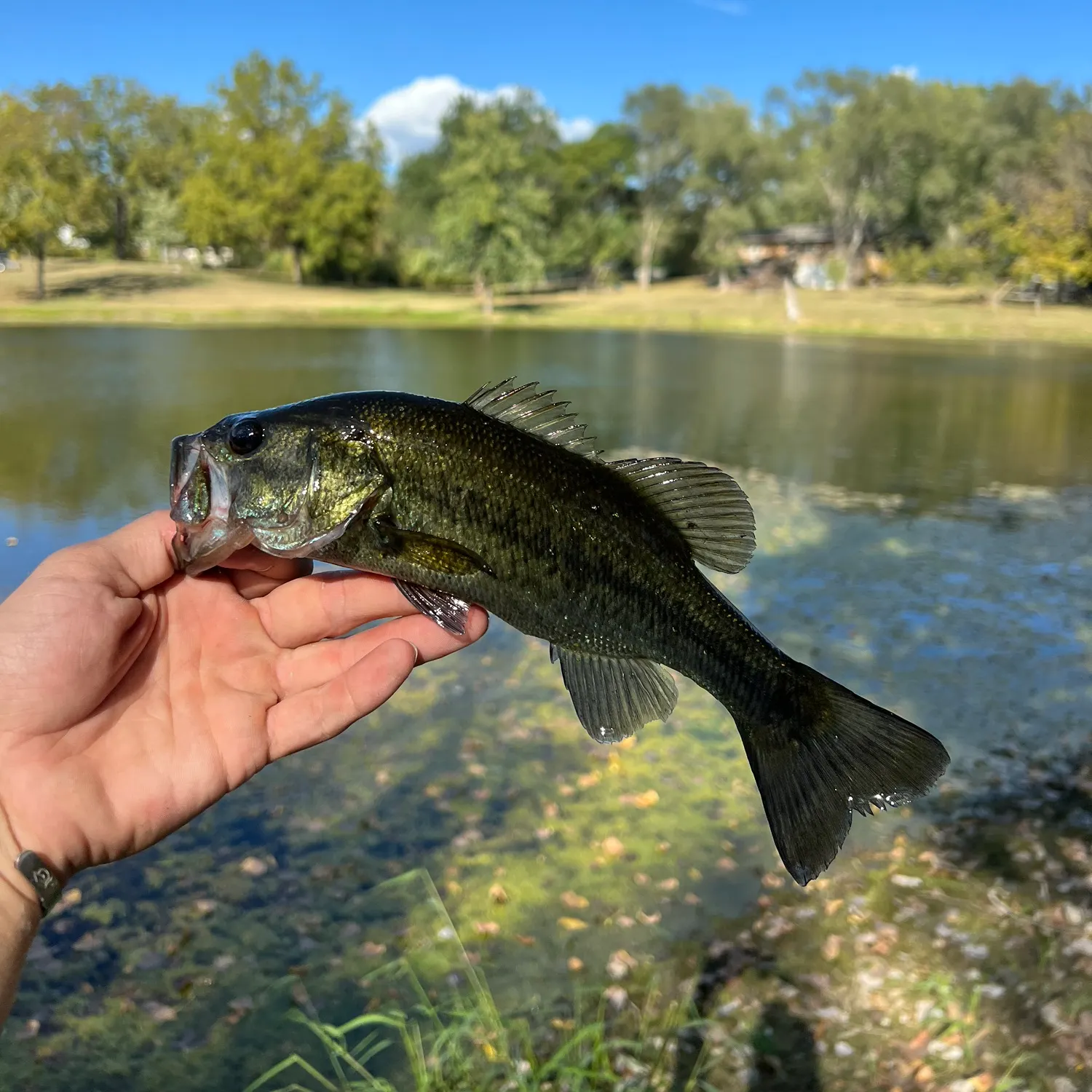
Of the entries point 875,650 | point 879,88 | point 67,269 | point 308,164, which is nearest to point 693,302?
point 879,88

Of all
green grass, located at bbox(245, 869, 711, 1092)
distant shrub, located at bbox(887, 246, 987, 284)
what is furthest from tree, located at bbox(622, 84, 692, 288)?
green grass, located at bbox(245, 869, 711, 1092)

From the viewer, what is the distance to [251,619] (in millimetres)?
3367

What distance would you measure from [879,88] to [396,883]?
73.0 m

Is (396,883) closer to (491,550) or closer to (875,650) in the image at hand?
(491,550)

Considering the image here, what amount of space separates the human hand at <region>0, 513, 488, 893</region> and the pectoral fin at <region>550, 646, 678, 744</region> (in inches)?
14.4

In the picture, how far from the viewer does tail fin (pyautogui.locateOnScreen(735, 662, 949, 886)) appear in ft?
8.21

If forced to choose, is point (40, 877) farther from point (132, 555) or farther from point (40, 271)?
point (40, 271)

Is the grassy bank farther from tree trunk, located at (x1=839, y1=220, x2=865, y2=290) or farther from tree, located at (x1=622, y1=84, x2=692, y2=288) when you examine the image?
tree, located at (x1=622, y1=84, x2=692, y2=288)

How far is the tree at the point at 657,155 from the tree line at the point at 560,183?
184mm

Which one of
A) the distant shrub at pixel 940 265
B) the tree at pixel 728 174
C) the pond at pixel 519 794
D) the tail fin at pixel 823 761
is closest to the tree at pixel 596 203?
the tree at pixel 728 174

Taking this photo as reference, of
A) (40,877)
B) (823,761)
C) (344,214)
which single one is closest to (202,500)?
(40,877)

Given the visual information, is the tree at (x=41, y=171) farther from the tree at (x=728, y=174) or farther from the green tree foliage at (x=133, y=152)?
the tree at (x=728, y=174)

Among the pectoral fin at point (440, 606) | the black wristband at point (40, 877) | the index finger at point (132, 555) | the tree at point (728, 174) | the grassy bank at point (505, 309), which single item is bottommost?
the black wristband at point (40, 877)

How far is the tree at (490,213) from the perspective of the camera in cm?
5031
